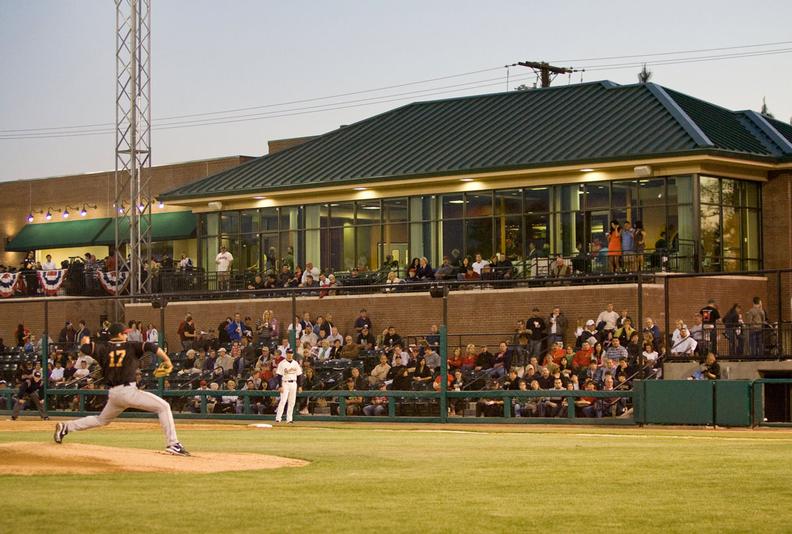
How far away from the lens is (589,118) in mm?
40531

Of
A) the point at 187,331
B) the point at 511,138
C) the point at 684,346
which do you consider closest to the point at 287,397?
the point at 187,331

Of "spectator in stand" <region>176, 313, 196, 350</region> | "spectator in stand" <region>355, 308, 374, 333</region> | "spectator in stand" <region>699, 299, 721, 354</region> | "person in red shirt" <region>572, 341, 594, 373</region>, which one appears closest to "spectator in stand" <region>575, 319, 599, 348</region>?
"person in red shirt" <region>572, 341, 594, 373</region>

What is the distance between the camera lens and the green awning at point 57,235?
5938 centimetres

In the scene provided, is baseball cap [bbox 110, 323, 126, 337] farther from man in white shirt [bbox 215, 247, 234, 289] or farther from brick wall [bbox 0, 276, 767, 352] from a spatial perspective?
man in white shirt [bbox 215, 247, 234, 289]

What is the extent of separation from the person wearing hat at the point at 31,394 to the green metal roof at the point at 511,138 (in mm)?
12107

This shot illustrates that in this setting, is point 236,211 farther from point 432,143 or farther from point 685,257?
point 685,257

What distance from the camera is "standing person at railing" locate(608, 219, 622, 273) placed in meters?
36.1

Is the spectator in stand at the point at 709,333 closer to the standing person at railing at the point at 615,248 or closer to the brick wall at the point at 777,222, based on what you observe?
the standing person at railing at the point at 615,248

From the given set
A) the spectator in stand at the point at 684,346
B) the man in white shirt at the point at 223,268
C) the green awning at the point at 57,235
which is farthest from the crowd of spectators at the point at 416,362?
the green awning at the point at 57,235

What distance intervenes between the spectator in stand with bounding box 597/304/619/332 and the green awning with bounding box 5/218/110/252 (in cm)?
3296

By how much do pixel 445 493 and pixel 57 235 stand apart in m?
50.9

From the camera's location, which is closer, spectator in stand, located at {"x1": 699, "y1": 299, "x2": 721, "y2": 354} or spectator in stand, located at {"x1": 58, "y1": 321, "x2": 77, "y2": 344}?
spectator in stand, located at {"x1": 699, "y1": 299, "x2": 721, "y2": 354}

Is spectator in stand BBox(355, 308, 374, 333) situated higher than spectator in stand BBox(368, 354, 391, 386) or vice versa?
spectator in stand BBox(355, 308, 374, 333)

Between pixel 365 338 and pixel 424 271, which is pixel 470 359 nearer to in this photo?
pixel 365 338
